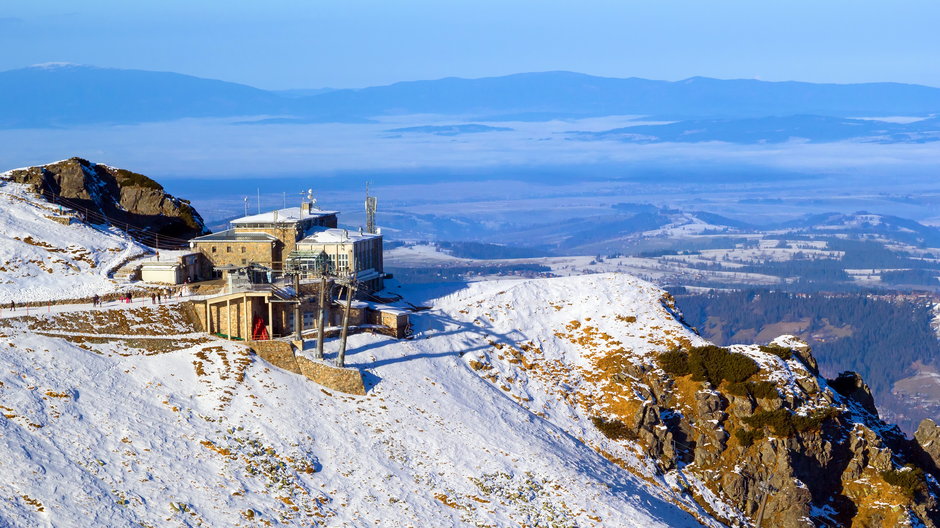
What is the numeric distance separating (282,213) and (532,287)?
18.8 m

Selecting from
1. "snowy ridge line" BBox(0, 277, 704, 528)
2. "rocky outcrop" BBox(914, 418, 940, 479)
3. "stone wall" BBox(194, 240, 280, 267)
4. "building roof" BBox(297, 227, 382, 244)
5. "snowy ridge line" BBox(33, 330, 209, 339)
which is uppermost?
"building roof" BBox(297, 227, 382, 244)

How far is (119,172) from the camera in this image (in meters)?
99.7

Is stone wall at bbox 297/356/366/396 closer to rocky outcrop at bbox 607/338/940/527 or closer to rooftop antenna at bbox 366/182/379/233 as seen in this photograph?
rocky outcrop at bbox 607/338/940/527

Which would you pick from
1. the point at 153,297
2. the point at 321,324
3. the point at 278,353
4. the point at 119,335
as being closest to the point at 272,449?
the point at 278,353

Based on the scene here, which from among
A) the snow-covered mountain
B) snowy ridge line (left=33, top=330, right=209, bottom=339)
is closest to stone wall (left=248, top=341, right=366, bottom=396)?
snowy ridge line (left=33, top=330, right=209, bottom=339)

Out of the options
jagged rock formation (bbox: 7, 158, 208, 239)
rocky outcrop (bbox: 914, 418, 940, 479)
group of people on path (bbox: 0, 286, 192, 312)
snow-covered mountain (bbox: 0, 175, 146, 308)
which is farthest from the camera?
jagged rock formation (bbox: 7, 158, 208, 239)

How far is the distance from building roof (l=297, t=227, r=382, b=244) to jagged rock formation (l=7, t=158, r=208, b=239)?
13131 mm

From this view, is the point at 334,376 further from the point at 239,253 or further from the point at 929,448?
the point at 929,448

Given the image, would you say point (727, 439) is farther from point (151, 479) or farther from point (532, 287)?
point (151, 479)

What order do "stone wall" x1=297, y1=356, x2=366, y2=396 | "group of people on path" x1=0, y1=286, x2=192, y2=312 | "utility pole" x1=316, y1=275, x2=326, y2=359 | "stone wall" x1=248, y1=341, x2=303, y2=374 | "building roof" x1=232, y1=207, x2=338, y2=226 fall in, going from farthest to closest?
"building roof" x1=232, y1=207, x2=338, y2=226 < "group of people on path" x1=0, y1=286, x2=192, y2=312 < "stone wall" x1=248, y1=341, x2=303, y2=374 < "utility pole" x1=316, y1=275, x2=326, y2=359 < "stone wall" x1=297, y1=356, x2=366, y2=396

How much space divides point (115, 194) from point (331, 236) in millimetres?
21663

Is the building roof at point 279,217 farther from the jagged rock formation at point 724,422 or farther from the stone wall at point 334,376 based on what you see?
the stone wall at point 334,376

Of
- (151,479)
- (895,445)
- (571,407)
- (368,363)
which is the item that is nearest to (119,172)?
(368,363)

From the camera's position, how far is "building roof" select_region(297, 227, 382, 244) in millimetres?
83438
